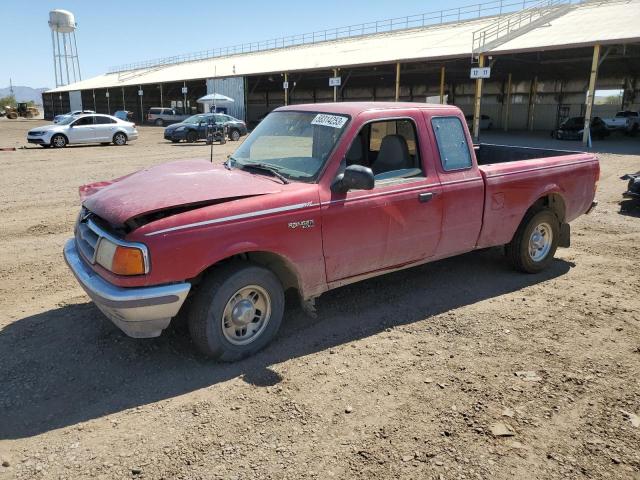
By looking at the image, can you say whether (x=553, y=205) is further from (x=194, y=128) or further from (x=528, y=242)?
(x=194, y=128)

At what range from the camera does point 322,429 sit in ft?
10.4

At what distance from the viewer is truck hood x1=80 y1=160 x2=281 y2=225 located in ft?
11.6

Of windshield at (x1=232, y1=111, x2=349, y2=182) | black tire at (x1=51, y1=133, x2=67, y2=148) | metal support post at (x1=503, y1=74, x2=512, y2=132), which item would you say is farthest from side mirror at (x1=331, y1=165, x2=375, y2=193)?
metal support post at (x1=503, y1=74, x2=512, y2=132)

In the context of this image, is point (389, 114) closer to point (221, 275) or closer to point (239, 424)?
point (221, 275)

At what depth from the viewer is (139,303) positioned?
3.38 metres

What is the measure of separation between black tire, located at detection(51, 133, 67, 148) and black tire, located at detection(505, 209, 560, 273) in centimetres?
2266

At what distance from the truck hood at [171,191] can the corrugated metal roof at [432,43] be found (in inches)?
944

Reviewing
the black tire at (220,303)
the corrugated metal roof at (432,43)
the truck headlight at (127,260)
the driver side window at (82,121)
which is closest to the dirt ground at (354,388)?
the black tire at (220,303)

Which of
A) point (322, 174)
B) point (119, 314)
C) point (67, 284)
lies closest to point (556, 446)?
point (322, 174)

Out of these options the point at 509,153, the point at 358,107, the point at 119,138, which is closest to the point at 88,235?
the point at 358,107

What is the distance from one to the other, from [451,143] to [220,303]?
9.14 ft

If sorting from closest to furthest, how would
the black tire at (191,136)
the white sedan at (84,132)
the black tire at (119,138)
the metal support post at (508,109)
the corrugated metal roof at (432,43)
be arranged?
the white sedan at (84,132)
the black tire at (119,138)
the corrugated metal roof at (432,43)
the black tire at (191,136)
the metal support post at (508,109)

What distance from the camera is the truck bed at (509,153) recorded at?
649 centimetres

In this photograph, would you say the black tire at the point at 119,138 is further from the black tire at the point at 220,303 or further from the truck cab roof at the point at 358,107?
the black tire at the point at 220,303
